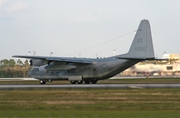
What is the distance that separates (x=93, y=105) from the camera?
30.6 meters

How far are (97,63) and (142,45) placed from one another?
7008 millimetres

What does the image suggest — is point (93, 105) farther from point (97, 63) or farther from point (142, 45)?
point (97, 63)

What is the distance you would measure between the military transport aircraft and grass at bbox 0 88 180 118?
17.8 m

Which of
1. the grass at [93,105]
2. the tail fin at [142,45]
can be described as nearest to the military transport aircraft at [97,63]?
the tail fin at [142,45]

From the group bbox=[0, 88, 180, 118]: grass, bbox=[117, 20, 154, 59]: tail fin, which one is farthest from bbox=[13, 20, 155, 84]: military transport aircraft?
bbox=[0, 88, 180, 118]: grass

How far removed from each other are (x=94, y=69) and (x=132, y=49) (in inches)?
242

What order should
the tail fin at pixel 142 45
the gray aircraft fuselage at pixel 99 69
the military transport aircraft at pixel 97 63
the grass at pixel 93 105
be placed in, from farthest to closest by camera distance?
the gray aircraft fuselage at pixel 99 69
the military transport aircraft at pixel 97 63
the tail fin at pixel 142 45
the grass at pixel 93 105

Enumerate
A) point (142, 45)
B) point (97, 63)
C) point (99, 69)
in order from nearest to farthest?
point (142, 45)
point (99, 69)
point (97, 63)

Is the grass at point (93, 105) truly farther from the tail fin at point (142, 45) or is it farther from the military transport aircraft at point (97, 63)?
the military transport aircraft at point (97, 63)

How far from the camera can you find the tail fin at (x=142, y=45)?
184ft

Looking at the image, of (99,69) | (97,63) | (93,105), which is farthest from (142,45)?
(93,105)

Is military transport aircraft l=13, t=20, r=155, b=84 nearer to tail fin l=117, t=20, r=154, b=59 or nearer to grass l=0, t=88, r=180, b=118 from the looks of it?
tail fin l=117, t=20, r=154, b=59

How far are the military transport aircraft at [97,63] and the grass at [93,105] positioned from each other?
58.3 feet

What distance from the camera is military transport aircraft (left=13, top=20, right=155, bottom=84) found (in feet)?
185
